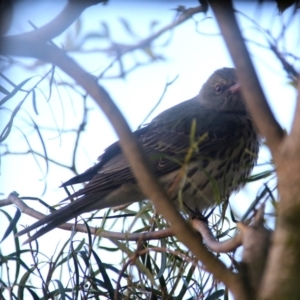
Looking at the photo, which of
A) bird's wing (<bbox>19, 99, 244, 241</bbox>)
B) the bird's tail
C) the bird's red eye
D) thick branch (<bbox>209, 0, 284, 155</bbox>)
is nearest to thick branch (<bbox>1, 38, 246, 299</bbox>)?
thick branch (<bbox>209, 0, 284, 155</bbox>)

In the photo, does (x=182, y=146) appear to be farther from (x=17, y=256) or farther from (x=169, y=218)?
(x=169, y=218)

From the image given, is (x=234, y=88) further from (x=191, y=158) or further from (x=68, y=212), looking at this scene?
(x=68, y=212)

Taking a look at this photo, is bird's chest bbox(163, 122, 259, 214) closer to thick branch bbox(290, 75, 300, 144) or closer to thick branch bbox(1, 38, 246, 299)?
thick branch bbox(1, 38, 246, 299)

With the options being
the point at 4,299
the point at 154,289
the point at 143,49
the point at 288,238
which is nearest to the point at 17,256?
the point at 4,299

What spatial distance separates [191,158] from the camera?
385cm

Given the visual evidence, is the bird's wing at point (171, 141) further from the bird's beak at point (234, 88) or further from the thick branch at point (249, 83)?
the thick branch at point (249, 83)

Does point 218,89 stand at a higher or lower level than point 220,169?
higher

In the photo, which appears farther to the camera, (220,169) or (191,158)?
(220,169)

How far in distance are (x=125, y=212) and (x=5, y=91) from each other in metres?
1.11

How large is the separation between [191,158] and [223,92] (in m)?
1.82

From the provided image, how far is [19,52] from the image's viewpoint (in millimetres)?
2125

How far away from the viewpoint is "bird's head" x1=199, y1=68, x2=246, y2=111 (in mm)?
5395

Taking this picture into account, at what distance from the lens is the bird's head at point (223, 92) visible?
539 cm

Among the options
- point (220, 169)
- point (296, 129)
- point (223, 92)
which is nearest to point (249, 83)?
point (296, 129)
